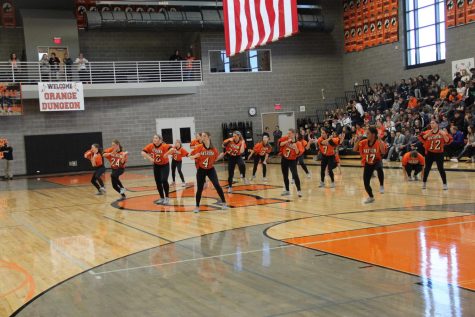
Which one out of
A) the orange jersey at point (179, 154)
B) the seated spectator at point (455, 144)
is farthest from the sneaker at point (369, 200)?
the seated spectator at point (455, 144)

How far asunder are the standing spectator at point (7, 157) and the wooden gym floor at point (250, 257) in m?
12.9

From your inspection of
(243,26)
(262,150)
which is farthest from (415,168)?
(243,26)

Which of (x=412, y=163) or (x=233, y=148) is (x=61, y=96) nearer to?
(x=233, y=148)

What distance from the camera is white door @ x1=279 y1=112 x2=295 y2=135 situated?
32.2 m

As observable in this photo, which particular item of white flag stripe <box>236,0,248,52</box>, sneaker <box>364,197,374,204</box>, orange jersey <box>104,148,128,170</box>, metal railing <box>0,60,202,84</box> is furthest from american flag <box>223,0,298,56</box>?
metal railing <box>0,60,202,84</box>

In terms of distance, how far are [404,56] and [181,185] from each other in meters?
15.9

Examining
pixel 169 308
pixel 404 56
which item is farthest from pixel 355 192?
pixel 404 56

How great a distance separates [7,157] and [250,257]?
20.6 m

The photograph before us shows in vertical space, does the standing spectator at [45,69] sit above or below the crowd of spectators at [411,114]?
above

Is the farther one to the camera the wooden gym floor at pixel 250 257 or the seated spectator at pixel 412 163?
the seated spectator at pixel 412 163

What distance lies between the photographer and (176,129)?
30.0 metres

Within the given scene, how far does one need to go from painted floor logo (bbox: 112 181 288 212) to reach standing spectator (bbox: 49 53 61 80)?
Result: 13.2 metres

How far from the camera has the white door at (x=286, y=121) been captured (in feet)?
106

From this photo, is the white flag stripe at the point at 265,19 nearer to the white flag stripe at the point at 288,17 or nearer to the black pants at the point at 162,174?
the white flag stripe at the point at 288,17
